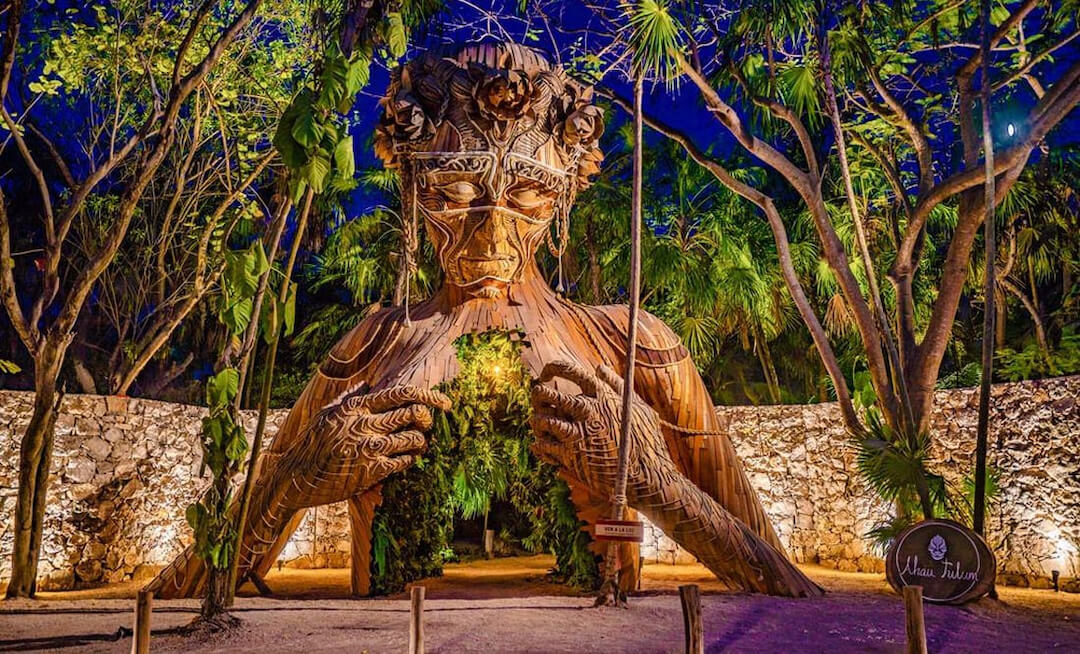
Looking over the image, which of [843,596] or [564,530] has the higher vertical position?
[564,530]

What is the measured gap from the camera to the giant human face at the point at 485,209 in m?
7.05

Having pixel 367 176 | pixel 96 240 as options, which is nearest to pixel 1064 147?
pixel 367 176

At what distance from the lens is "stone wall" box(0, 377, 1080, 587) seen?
30.5 ft

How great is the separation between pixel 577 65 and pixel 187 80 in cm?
558

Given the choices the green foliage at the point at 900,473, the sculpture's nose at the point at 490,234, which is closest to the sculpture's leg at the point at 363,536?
the sculpture's nose at the point at 490,234

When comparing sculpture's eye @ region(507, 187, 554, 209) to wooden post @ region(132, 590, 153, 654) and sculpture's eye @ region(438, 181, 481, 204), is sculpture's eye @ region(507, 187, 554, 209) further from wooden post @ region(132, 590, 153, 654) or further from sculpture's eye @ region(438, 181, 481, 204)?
wooden post @ region(132, 590, 153, 654)

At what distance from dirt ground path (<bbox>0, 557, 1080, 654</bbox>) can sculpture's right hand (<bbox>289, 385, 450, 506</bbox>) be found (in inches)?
33.5

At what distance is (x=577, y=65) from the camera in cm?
1233

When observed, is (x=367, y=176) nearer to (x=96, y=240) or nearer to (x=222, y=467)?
(x=96, y=240)

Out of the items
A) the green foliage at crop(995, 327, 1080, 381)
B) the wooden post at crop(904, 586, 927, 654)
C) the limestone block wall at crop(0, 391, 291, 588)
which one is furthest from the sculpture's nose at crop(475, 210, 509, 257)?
the green foliage at crop(995, 327, 1080, 381)

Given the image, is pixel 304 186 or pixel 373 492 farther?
pixel 373 492

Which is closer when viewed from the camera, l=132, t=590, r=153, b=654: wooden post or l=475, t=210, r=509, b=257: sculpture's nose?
l=132, t=590, r=153, b=654: wooden post

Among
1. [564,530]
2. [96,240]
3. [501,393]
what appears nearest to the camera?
[501,393]

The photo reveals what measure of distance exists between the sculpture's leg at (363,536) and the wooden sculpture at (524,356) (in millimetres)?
15
